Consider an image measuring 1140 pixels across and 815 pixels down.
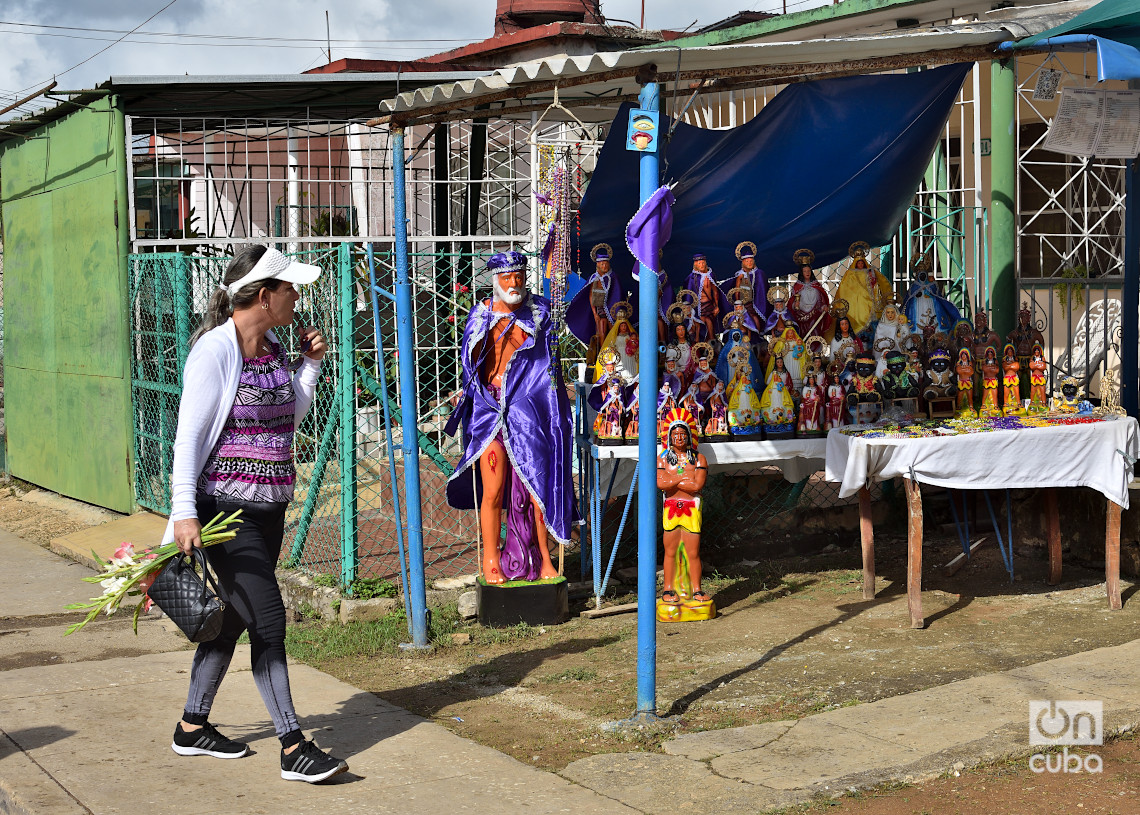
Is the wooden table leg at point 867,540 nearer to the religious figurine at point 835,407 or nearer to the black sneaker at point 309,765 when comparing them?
the religious figurine at point 835,407

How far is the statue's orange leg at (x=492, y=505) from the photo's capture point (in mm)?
6352

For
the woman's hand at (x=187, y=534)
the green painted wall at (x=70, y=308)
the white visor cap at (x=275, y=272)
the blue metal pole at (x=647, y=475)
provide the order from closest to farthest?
the woman's hand at (x=187, y=534) → the white visor cap at (x=275, y=272) → the blue metal pole at (x=647, y=475) → the green painted wall at (x=70, y=308)

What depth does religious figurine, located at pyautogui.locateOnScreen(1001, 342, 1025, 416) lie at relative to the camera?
656cm

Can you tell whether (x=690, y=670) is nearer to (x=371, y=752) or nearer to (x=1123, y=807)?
(x=371, y=752)

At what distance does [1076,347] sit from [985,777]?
19.6ft

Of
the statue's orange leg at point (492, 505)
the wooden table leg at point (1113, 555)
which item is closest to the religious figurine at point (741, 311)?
the statue's orange leg at point (492, 505)

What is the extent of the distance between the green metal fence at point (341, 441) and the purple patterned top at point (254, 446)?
1701 millimetres

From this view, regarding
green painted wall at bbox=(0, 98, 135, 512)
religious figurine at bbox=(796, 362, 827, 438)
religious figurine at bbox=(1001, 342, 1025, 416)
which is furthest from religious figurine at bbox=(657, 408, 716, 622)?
green painted wall at bbox=(0, 98, 135, 512)

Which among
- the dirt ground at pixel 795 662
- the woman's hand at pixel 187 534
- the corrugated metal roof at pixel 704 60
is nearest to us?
the woman's hand at pixel 187 534

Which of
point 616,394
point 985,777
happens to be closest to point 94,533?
point 616,394

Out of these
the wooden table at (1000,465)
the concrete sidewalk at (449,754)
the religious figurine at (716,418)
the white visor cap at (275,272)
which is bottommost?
the concrete sidewalk at (449,754)

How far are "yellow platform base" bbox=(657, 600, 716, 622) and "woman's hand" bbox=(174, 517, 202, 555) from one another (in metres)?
2.97

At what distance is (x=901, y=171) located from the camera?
24.0ft

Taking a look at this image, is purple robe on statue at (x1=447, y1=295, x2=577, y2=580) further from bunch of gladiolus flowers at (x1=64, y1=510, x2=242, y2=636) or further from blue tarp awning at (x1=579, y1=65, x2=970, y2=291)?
bunch of gladiolus flowers at (x1=64, y1=510, x2=242, y2=636)
